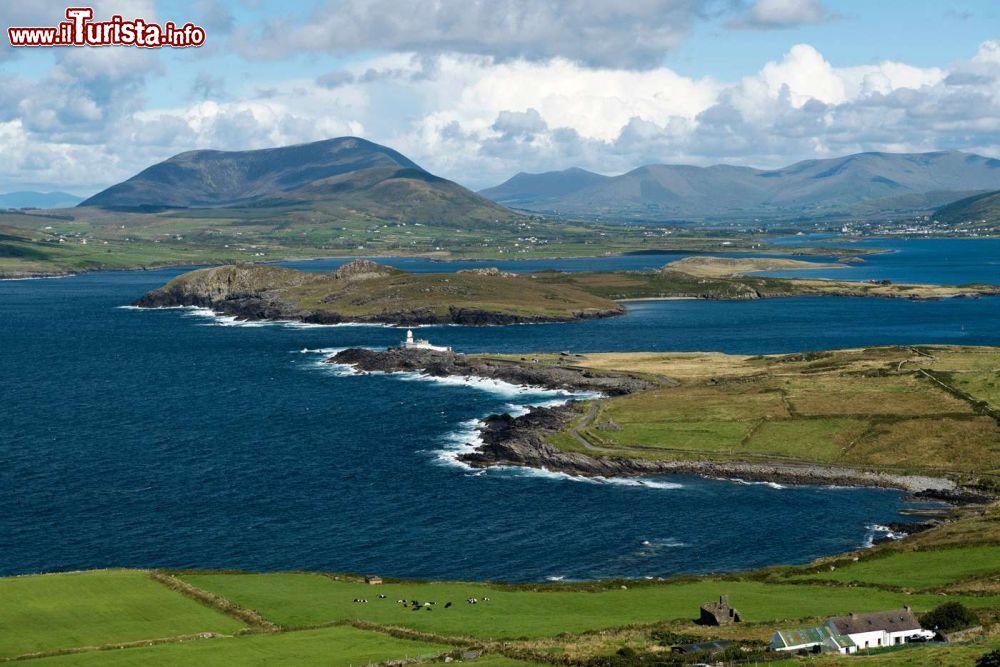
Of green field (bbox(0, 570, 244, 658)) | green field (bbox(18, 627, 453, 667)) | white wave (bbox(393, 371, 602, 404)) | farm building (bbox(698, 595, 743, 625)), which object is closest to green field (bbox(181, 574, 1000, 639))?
farm building (bbox(698, 595, 743, 625))

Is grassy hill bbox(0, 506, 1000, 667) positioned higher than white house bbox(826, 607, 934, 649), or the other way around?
white house bbox(826, 607, 934, 649)

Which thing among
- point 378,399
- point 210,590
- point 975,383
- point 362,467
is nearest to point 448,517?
point 362,467

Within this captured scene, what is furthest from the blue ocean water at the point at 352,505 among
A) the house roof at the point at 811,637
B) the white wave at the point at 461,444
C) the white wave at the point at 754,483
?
the house roof at the point at 811,637

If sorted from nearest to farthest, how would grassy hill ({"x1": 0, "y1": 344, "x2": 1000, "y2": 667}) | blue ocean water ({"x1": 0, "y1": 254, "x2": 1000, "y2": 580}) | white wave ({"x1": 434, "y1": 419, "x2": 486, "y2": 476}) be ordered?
grassy hill ({"x1": 0, "y1": 344, "x2": 1000, "y2": 667})
blue ocean water ({"x1": 0, "y1": 254, "x2": 1000, "y2": 580})
white wave ({"x1": 434, "y1": 419, "x2": 486, "y2": 476})

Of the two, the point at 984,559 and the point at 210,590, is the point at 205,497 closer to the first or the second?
the point at 210,590

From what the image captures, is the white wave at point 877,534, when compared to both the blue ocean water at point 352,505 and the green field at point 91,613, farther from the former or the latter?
the green field at point 91,613

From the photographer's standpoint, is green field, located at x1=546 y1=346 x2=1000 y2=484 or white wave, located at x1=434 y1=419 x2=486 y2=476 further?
white wave, located at x1=434 y1=419 x2=486 y2=476

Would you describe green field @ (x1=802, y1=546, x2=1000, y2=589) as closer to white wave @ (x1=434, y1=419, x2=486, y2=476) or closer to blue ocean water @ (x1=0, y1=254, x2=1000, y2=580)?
blue ocean water @ (x1=0, y1=254, x2=1000, y2=580)
